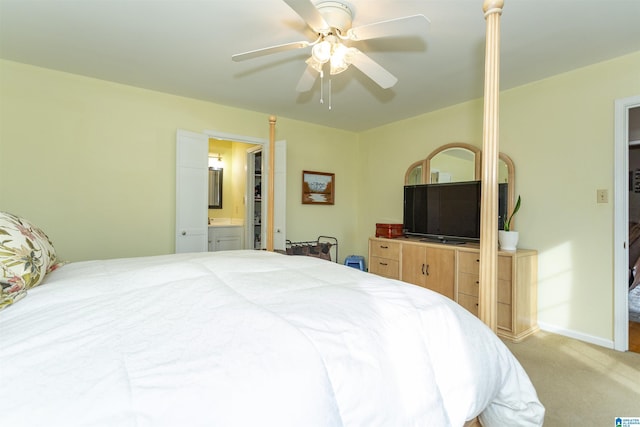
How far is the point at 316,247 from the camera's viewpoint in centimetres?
407

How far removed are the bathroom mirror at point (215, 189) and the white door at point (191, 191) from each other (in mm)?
1665

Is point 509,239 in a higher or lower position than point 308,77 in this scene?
lower

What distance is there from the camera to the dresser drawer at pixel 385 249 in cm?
360

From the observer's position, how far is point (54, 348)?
26.8 inches

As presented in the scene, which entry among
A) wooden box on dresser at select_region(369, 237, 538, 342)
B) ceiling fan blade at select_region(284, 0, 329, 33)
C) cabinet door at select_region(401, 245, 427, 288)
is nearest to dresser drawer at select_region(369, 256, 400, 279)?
wooden box on dresser at select_region(369, 237, 538, 342)

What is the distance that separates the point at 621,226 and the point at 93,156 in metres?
4.78

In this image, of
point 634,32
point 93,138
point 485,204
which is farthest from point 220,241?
point 634,32

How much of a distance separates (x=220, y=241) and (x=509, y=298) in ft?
12.1

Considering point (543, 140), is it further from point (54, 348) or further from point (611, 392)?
point (54, 348)

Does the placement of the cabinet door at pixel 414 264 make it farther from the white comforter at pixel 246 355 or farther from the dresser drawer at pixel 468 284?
the white comforter at pixel 246 355

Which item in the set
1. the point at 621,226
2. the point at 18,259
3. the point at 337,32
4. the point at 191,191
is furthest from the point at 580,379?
the point at 191,191

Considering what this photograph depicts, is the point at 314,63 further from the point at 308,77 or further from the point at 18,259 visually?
the point at 18,259

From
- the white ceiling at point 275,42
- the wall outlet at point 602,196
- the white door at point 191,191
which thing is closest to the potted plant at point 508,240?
the wall outlet at point 602,196

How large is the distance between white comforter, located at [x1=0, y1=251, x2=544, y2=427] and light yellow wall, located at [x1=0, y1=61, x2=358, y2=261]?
6.81 feet
